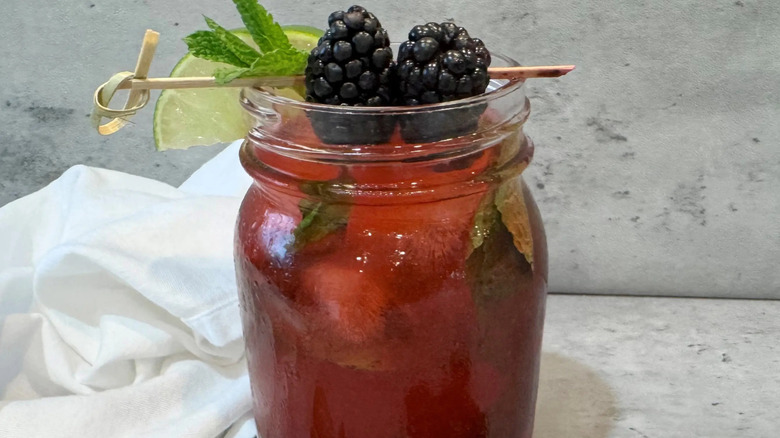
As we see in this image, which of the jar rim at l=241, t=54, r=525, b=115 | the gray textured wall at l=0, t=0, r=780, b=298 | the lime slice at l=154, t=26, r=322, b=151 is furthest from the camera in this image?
the gray textured wall at l=0, t=0, r=780, b=298

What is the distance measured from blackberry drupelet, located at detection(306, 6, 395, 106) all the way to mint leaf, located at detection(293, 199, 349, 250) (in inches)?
2.5

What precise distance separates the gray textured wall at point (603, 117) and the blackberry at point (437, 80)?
33 cm

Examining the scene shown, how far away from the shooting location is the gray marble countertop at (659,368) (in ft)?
2.08

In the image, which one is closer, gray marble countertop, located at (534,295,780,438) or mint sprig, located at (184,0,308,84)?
mint sprig, located at (184,0,308,84)

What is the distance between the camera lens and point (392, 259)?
1.42ft

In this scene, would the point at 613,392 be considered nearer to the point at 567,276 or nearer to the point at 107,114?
the point at 567,276

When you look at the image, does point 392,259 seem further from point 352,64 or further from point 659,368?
point 659,368

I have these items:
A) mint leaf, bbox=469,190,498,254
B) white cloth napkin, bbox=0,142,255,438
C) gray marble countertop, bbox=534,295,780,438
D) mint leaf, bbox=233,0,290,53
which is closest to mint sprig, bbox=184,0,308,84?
mint leaf, bbox=233,0,290,53

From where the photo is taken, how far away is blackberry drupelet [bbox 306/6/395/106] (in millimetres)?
401

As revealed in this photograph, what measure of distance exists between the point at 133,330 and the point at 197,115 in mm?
211

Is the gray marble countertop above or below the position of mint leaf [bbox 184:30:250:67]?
below

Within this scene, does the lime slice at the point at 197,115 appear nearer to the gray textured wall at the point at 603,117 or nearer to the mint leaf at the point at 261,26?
the mint leaf at the point at 261,26

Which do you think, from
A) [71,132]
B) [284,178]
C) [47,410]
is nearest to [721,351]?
[284,178]

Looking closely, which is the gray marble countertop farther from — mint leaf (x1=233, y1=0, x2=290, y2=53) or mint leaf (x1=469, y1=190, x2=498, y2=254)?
mint leaf (x1=233, y1=0, x2=290, y2=53)
